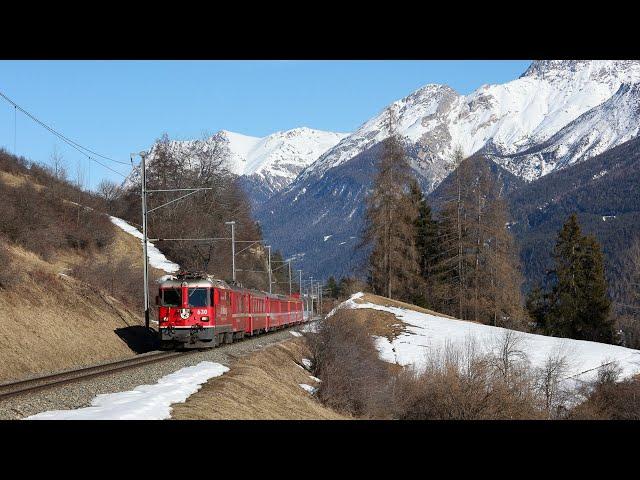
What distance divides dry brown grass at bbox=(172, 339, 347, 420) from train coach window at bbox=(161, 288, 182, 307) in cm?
355

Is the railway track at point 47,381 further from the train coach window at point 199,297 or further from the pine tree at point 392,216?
the pine tree at point 392,216

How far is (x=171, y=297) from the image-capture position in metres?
29.3

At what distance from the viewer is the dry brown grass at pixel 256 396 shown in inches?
547

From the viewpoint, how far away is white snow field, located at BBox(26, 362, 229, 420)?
1181 centimetres

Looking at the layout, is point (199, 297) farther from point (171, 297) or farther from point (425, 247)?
point (425, 247)

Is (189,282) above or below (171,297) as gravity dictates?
above

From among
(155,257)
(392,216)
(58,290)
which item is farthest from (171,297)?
(155,257)

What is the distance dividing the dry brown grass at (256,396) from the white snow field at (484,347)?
993cm

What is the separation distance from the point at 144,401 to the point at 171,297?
15867mm

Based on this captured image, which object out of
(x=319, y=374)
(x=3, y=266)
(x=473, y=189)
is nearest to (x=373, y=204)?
(x=473, y=189)

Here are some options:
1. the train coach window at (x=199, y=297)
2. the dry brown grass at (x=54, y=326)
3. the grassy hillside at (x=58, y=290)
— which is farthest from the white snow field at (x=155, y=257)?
the train coach window at (x=199, y=297)

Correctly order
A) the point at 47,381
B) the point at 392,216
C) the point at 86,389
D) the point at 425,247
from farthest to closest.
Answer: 1. the point at 425,247
2. the point at 392,216
3. the point at 47,381
4. the point at 86,389
